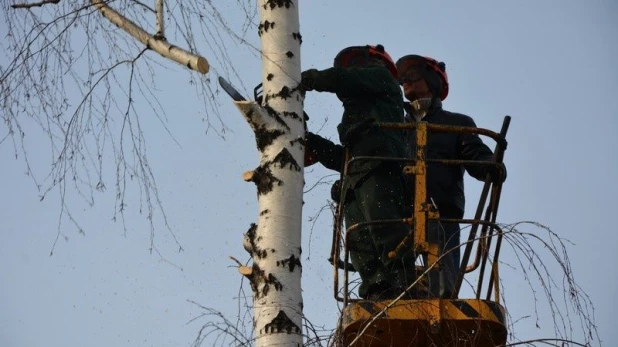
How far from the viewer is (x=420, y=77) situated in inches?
372

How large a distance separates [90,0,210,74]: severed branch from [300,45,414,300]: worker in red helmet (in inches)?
52.8

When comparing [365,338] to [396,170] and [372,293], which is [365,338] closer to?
[372,293]

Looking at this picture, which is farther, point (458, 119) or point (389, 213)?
point (458, 119)

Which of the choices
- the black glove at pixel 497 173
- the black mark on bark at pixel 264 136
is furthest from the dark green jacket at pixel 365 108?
the black mark on bark at pixel 264 136

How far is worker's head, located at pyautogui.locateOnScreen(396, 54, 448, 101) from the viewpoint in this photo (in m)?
9.44

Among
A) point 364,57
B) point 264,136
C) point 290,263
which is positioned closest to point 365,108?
point 364,57

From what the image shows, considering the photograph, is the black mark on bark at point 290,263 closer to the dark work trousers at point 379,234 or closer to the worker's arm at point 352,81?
the dark work trousers at point 379,234

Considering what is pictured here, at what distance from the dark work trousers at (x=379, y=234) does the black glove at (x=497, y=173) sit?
1.95 ft

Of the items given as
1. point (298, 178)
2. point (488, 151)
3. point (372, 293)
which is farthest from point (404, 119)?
point (298, 178)

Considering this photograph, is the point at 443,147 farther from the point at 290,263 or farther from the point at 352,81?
the point at 290,263

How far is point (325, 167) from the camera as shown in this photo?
28.8ft

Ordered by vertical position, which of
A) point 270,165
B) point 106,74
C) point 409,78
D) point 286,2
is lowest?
point 270,165

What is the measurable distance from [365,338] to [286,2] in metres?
2.11

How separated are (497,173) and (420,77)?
57.6 inches
